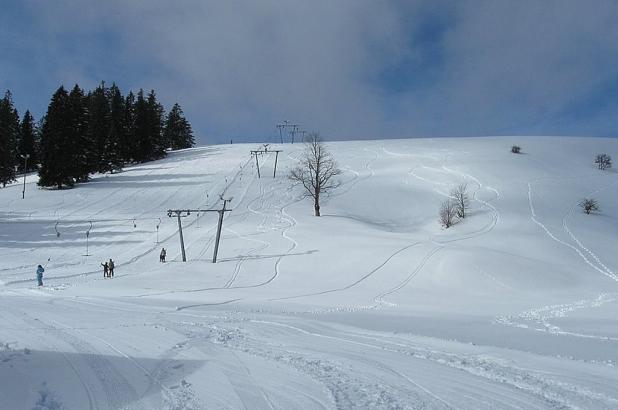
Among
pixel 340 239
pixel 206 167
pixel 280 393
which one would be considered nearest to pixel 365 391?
pixel 280 393

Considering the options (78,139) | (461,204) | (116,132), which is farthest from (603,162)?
(116,132)

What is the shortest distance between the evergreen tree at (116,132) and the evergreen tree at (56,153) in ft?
39.0

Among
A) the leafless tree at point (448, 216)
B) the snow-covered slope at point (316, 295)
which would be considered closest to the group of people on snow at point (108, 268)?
the snow-covered slope at point (316, 295)

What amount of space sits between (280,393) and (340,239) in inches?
1174

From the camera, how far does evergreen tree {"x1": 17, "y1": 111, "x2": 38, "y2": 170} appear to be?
88.8 meters

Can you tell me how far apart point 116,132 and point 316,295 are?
66.0m

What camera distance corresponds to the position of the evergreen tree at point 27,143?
88.8 meters

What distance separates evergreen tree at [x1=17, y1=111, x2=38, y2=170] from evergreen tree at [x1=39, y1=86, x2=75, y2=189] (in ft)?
112

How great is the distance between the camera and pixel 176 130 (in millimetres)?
112125

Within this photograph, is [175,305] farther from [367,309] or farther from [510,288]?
[510,288]

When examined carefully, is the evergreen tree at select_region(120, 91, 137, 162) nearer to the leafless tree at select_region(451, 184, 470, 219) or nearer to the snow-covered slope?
the snow-covered slope

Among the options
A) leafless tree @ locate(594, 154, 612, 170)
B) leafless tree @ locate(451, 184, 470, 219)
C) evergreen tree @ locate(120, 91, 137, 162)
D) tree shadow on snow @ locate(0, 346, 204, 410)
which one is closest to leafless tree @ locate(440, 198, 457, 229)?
leafless tree @ locate(451, 184, 470, 219)

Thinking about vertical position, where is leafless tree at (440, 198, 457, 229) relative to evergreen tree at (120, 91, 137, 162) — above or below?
below

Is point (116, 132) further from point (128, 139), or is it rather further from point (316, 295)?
point (316, 295)
